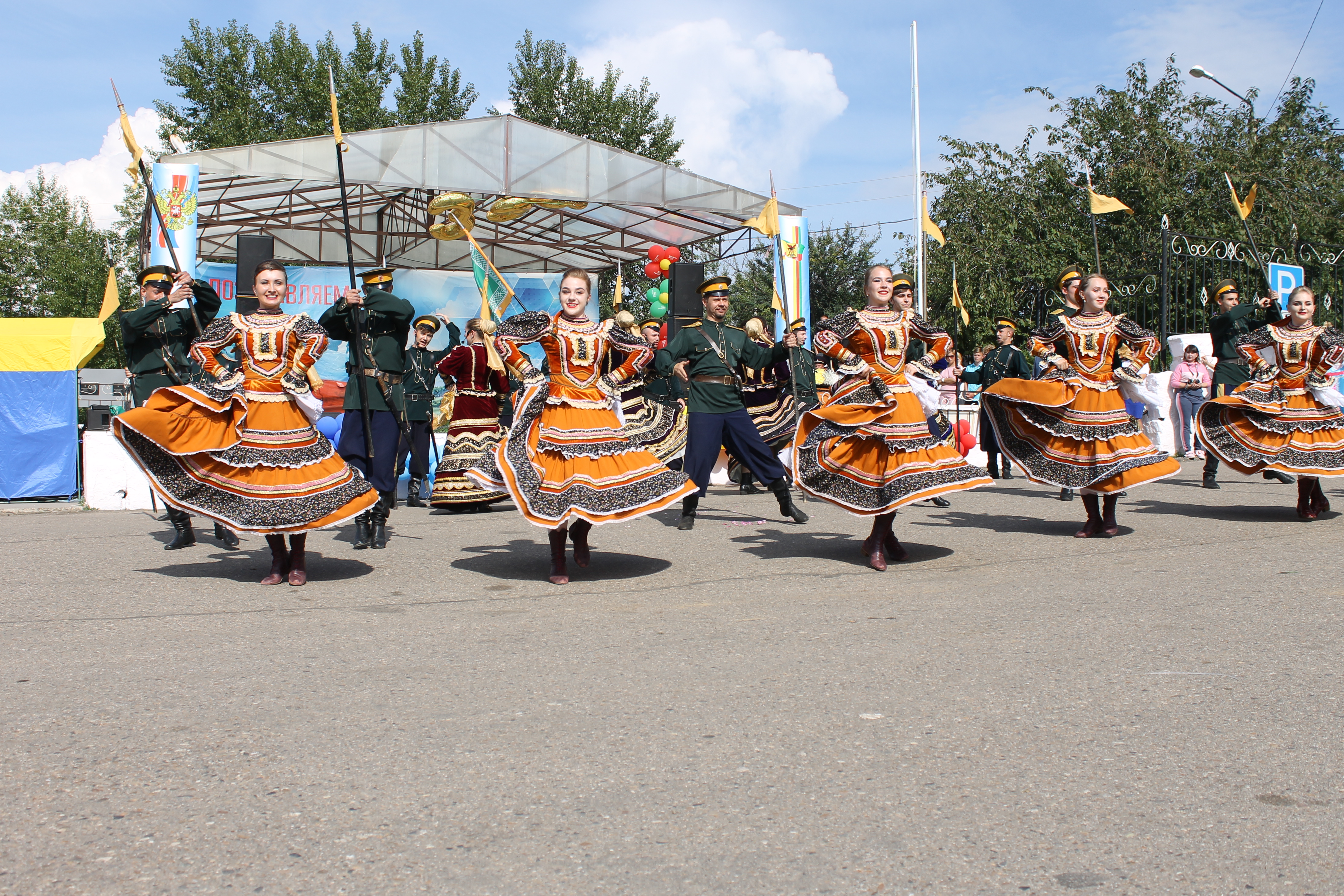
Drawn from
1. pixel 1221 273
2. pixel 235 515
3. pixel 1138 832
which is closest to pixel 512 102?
pixel 1221 273

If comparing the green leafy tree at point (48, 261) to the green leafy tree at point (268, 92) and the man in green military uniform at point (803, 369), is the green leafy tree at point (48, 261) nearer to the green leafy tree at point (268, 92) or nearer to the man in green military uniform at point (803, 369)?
the green leafy tree at point (268, 92)

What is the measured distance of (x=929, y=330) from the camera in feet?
23.6

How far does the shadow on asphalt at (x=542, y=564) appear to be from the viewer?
6.80 metres

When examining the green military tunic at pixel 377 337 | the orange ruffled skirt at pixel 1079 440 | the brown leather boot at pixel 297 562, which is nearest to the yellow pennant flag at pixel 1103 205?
the orange ruffled skirt at pixel 1079 440

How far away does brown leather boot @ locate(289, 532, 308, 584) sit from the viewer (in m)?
6.50

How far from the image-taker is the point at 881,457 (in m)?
6.98

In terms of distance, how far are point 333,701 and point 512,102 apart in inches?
1812

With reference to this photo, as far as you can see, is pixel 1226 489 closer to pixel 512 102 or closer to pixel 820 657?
pixel 820 657

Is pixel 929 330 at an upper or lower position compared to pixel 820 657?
upper

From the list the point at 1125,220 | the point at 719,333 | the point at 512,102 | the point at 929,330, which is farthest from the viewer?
the point at 512,102

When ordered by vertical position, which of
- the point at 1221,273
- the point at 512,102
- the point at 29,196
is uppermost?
the point at 512,102

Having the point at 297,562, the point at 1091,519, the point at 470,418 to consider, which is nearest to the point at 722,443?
the point at 1091,519

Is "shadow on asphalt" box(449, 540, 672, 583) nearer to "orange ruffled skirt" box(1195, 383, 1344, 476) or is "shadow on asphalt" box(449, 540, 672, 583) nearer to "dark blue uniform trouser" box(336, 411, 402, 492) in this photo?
"dark blue uniform trouser" box(336, 411, 402, 492)

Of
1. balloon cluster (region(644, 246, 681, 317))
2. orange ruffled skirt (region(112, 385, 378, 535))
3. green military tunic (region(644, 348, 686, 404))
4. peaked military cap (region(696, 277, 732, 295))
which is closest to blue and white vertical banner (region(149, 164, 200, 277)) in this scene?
green military tunic (region(644, 348, 686, 404))
